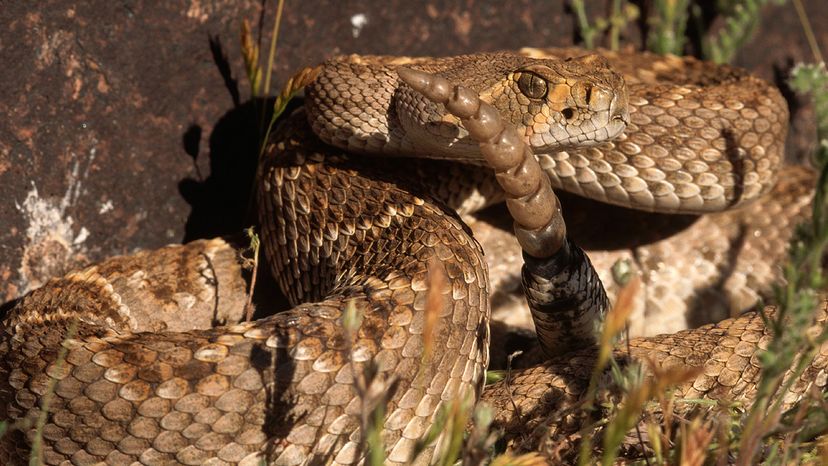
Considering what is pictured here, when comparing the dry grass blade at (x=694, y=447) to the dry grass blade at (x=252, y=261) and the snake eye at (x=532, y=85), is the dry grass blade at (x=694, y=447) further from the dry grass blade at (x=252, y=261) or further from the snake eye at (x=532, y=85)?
the dry grass blade at (x=252, y=261)

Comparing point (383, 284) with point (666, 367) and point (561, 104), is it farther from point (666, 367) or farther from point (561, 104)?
point (666, 367)

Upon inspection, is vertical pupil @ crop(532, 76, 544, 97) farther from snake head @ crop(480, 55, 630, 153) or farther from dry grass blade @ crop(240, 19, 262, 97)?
dry grass blade @ crop(240, 19, 262, 97)

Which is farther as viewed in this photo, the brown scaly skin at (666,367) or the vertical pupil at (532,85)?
→ the vertical pupil at (532,85)

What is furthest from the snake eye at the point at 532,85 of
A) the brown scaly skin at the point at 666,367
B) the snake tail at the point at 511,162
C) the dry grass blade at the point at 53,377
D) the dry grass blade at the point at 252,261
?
the dry grass blade at the point at 53,377

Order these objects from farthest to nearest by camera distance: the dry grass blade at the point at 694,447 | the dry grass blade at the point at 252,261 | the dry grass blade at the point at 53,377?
the dry grass blade at the point at 252,261 → the dry grass blade at the point at 53,377 → the dry grass blade at the point at 694,447

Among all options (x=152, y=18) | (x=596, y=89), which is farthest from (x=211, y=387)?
(x=152, y=18)

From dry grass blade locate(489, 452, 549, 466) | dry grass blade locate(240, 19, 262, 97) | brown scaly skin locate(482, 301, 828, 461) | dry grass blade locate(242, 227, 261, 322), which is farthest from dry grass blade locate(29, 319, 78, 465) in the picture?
dry grass blade locate(240, 19, 262, 97)

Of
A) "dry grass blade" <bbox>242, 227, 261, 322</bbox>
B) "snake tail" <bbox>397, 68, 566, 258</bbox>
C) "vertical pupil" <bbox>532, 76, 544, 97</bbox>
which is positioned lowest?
"dry grass blade" <bbox>242, 227, 261, 322</bbox>

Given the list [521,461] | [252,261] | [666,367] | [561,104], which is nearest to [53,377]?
[252,261]
